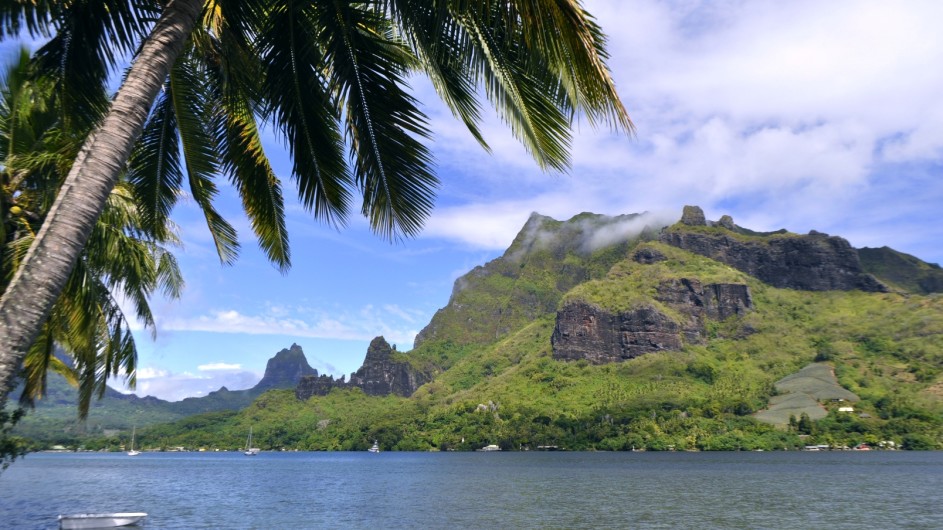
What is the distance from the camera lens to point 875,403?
18500cm

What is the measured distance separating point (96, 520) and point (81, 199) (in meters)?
34.7

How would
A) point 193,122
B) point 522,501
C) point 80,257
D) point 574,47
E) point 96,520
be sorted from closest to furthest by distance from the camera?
point 574,47 → point 193,122 → point 80,257 → point 96,520 → point 522,501

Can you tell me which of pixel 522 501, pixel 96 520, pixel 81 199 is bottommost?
pixel 522 501

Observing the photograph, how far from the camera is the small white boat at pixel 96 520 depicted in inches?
1253

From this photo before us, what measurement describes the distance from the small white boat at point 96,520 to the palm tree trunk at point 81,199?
3173cm

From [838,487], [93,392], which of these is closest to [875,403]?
[838,487]

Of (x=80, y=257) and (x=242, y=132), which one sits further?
(x=80, y=257)

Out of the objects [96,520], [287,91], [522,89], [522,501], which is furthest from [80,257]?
[522,501]

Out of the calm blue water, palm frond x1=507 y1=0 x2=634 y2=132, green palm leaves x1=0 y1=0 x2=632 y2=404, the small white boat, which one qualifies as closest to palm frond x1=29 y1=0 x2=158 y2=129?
green palm leaves x1=0 y1=0 x2=632 y2=404

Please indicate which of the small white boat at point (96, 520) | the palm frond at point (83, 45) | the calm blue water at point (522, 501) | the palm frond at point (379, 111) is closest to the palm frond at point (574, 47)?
the palm frond at point (379, 111)

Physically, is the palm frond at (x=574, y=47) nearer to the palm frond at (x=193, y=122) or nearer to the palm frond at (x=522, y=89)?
the palm frond at (x=522, y=89)

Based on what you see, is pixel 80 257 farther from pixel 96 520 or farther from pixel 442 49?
pixel 96 520

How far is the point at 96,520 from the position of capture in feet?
112

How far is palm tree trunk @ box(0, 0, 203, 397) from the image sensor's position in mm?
5348
